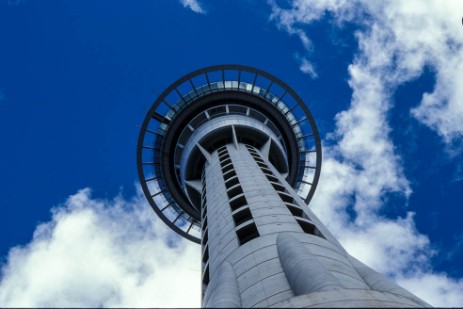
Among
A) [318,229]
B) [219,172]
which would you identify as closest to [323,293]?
[318,229]

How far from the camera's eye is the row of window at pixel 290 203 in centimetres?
2436

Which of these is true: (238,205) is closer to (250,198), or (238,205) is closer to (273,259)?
(250,198)

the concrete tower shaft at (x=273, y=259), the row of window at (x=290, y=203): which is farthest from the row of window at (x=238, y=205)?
the row of window at (x=290, y=203)

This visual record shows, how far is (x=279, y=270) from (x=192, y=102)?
116 feet

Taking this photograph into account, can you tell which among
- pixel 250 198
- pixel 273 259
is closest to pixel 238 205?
pixel 250 198

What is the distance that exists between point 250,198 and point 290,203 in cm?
295

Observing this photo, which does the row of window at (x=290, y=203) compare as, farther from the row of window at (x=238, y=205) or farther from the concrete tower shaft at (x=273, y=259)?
the row of window at (x=238, y=205)

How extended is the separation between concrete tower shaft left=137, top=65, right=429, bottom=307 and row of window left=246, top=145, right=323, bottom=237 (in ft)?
0.27

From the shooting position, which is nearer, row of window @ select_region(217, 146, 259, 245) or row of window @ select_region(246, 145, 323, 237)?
row of window @ select_region(217, 146, 259, 245)

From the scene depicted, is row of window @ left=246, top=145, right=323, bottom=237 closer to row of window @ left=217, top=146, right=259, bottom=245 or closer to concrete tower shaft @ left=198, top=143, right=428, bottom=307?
concrete tower shaft @ left=198, top=143, right=428, bottom=307

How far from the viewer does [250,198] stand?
1092 inches

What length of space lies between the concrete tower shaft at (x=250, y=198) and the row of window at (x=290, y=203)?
0.08m

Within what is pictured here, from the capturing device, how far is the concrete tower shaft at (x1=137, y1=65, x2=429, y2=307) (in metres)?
15.1

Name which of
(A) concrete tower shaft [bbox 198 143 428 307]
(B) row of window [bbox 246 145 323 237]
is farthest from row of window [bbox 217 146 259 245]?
(B) row of window [bbox 246 145 323 237]
